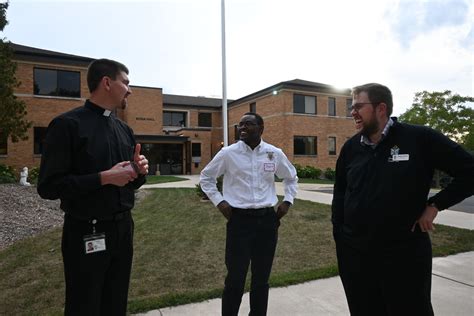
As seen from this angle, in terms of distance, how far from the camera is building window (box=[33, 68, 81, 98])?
2167cm

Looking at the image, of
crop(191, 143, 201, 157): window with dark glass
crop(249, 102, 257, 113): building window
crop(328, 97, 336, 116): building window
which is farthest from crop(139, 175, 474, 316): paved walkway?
crop(191, 143, 201, 157): window with dark glass

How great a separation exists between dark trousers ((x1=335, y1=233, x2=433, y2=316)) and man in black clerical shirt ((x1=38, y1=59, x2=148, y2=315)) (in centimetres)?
178

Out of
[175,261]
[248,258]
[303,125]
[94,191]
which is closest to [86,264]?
[94,191]

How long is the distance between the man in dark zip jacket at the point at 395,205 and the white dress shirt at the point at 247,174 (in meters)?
0.92

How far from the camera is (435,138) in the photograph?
229 cm

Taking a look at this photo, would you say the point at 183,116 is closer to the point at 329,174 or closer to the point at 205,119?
the point at 205,119

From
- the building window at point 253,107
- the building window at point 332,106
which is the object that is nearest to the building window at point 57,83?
the building window at point 253,107

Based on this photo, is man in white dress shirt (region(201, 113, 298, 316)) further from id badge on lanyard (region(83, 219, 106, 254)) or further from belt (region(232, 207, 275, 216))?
id badge on lanyard (region(83, 219, 106, 254))

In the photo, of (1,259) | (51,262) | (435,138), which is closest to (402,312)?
(435,138)

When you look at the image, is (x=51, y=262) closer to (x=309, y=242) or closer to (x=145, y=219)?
(x=145, y=219)

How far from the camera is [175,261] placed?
17.5 ft

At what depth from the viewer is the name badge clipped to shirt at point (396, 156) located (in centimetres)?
228

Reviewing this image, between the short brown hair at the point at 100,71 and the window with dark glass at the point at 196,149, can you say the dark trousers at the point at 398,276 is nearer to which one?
the short brown hair at the point at 100,71

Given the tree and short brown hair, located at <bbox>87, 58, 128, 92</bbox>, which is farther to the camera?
the tree
